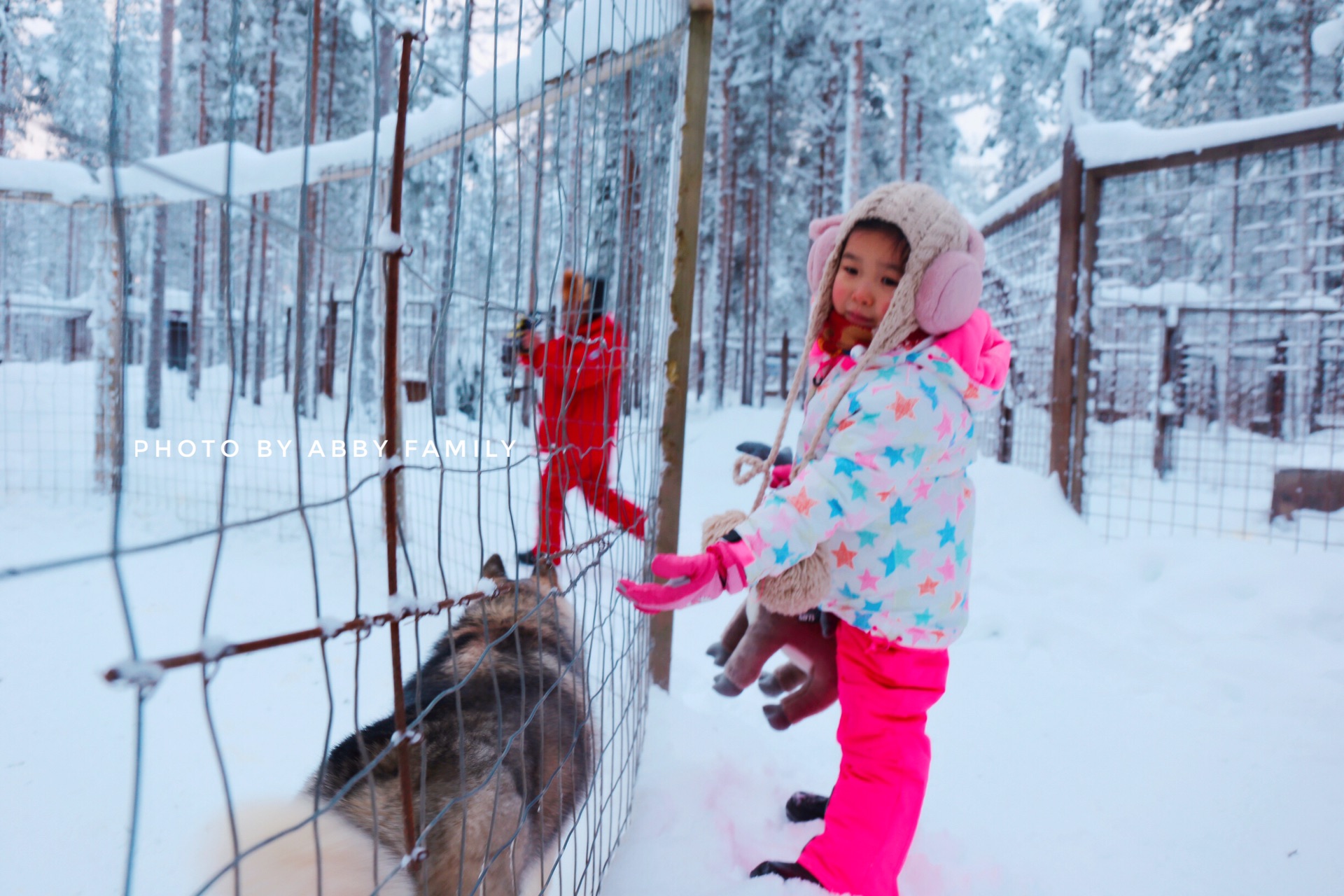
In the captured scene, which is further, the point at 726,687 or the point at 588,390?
the point at 588,390

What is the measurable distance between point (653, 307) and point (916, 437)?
4.18ft

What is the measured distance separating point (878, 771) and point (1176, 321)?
8690 mm

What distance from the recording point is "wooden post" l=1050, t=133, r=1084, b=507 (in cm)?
484

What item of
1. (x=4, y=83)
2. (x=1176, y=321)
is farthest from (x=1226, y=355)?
(x=4, y=83)

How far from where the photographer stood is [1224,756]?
246cm

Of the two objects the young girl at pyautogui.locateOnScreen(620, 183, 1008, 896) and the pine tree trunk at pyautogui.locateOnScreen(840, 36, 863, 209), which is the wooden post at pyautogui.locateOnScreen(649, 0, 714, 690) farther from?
the pine tree trunk at pyautogui.locateOnScreen(840, 36, 863, 209)

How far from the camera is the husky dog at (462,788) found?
3.11 ft

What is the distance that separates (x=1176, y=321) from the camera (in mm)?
7984

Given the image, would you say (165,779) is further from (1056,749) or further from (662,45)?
(1056,749)

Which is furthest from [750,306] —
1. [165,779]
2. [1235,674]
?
[165,779]

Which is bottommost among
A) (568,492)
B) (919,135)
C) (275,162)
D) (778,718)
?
(778,718)

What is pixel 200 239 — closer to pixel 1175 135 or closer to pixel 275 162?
pixel 275 162

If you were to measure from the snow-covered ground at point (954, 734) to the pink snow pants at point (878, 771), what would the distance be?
4.4 inches

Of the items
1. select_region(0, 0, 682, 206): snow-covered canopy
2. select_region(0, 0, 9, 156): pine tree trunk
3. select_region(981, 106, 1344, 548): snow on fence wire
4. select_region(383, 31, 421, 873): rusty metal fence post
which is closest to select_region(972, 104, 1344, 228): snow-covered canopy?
select_region(981, 106, 1344, 548): snow on fence wire
